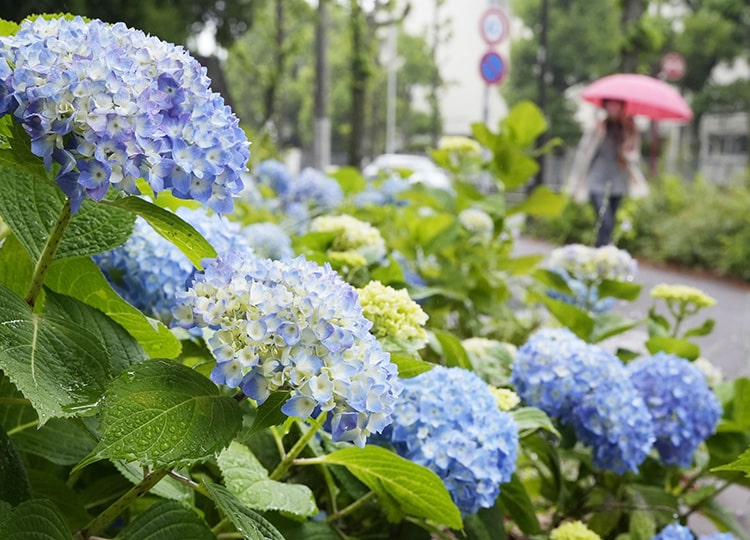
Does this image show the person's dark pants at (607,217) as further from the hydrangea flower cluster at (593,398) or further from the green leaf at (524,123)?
the hydrangea flower cluster at (593,398)

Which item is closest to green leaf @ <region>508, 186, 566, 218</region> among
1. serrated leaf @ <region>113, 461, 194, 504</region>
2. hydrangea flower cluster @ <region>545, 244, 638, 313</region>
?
hydrangea flower cluster @ <region>545, 244, 638, 313</region>

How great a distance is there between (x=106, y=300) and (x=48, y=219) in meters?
0.15

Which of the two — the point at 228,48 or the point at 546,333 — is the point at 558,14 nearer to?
the point at 228,48

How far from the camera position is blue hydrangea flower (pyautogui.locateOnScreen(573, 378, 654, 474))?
66.3 inches

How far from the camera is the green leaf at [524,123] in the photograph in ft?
9.91

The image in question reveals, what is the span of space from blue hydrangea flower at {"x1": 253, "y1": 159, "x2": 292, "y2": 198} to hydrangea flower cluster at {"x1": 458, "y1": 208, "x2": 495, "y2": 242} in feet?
5.69

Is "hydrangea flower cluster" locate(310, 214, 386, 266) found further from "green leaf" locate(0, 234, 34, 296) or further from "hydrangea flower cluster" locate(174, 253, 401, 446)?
"hydrangea flower cluster" locate(174, 253, 401, 446)

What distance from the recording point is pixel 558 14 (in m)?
42.5

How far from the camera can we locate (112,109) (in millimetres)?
728

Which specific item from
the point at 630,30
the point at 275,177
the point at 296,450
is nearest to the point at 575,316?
the point at 296,450

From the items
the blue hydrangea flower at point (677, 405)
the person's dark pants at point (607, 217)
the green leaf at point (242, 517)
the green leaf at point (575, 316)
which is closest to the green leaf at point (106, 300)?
the green leaf at point (242, 517)

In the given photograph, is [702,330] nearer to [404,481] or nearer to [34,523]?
[404,481]

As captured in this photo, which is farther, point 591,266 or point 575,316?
point 591,266

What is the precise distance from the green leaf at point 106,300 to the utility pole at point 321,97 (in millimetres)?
9978
